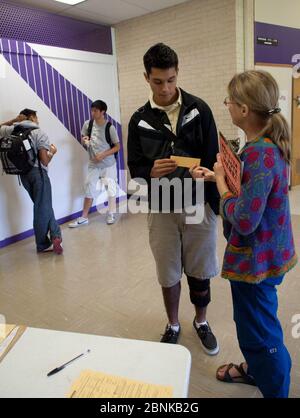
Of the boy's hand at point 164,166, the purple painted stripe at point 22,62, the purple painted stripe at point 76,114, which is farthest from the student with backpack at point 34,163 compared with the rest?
the boy's hand at point 164,166

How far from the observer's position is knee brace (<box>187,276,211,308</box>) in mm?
1966

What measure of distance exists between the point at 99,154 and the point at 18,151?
131 centimetres

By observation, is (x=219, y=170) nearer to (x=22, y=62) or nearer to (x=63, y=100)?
(x=22, y=62)

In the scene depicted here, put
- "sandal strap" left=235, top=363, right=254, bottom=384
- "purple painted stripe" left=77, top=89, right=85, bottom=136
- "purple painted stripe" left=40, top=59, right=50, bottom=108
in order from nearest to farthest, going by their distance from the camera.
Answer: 1. "sandal strap" left=235, top=363, right=254, bottom=384
2. "purple painted stripe" left=40, top=59, right=50, bottom=108
3. "purple painted stripe" left=77, top=89, right=85, bottom=136

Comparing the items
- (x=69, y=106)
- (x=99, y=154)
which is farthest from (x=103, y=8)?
(x=99, y=154)

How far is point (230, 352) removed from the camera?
2.01 m

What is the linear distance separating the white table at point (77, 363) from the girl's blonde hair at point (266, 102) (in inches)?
31.1

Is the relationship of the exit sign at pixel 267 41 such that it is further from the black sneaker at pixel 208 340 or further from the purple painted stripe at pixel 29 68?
the black sneaker at pixel 208 340

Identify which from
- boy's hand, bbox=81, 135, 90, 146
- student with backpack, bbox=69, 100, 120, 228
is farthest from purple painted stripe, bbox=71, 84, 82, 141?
boy's hand, bbox=81, 135, 90, 146

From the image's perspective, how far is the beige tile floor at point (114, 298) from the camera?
200 cm

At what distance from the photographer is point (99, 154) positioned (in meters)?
4.50

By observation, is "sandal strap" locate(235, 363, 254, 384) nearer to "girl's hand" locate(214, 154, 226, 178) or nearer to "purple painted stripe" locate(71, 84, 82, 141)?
"girl's hand" locate(214, 154, 226, 178)

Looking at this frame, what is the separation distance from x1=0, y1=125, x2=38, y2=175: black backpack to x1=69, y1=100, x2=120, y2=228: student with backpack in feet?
3.63
